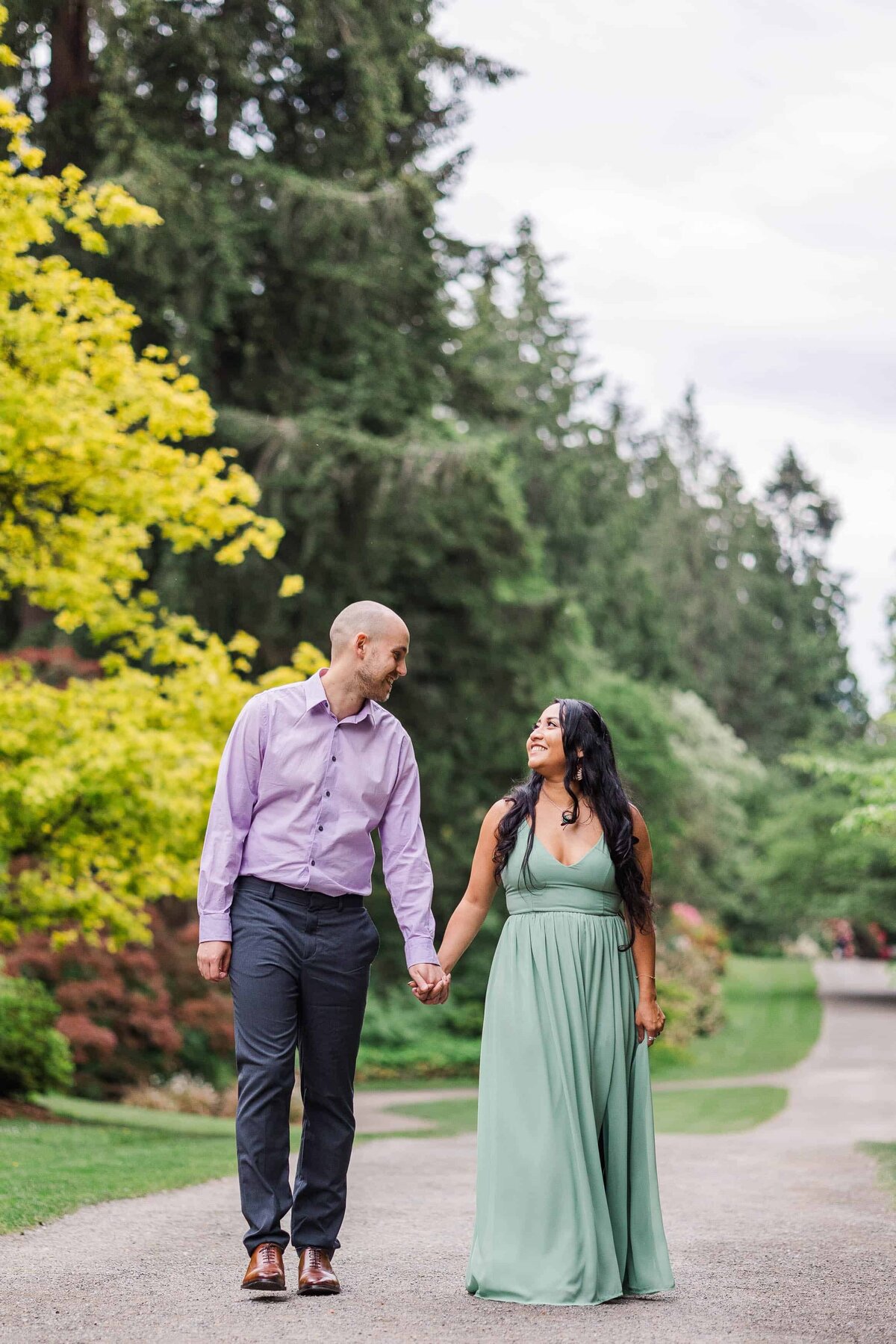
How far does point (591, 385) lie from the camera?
4762 centimetres

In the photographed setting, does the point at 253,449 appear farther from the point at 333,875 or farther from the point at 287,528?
the point at 333,875

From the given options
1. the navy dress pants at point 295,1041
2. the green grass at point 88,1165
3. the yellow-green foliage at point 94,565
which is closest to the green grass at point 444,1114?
the green grass at point 88,1165

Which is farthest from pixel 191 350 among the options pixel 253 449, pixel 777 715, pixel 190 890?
pixel 777 715

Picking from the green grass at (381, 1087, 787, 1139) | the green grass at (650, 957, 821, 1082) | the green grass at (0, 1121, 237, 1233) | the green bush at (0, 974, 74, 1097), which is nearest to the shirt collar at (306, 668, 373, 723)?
the green grass at (0, 1121, 237, 1233)

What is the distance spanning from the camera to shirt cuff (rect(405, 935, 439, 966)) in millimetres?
5082

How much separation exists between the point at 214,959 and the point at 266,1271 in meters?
0.93

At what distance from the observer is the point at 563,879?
5.30 metres

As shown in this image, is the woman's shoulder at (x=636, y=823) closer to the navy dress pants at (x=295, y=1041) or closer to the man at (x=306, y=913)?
the man at (x=306, y=913)

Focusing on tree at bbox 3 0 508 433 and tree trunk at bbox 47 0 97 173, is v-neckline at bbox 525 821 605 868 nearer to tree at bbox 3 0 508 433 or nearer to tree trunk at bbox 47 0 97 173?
tree at bbox 3 0 508 433

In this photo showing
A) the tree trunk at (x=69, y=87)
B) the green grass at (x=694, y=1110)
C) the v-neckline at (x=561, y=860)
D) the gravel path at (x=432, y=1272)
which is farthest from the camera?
the tree trunk at (x=69, y=87)

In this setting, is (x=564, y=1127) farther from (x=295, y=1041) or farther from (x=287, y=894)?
(x=287, y=894)

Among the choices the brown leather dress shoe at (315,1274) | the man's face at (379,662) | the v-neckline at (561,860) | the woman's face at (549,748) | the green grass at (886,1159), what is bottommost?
the green grass at (886,1159)

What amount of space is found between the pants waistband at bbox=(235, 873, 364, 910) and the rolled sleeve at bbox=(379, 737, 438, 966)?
25 centimetres

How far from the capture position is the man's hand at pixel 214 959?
4871 mm
